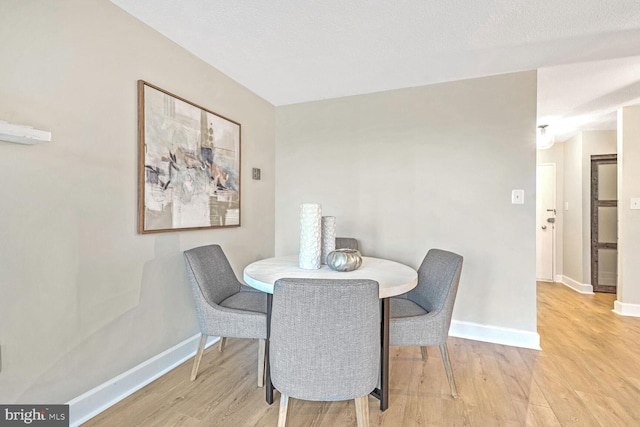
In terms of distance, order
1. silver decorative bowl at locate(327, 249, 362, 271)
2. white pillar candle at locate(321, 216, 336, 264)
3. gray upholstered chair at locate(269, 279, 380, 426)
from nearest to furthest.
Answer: gray upholstered chair at locate(269, 279, 380, 426)
silver decorative bowl at locate(327, 249, 362, 271)
white pillar candle at locate(321, 216, 336, 264)

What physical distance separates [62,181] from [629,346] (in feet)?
13.2

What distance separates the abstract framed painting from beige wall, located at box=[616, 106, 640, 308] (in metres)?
3.97

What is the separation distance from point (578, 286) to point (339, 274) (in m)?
4.07

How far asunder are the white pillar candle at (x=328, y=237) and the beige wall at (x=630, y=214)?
327 centimetres

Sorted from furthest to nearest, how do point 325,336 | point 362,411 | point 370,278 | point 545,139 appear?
point 545,139, point 370,278, point 362,411, point 325,336

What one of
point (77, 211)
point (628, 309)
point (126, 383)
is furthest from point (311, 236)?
point (628, 309)

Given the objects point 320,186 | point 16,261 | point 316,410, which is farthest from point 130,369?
point 320,186

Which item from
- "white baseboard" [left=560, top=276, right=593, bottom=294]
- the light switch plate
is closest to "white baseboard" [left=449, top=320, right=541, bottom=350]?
the light switch plate

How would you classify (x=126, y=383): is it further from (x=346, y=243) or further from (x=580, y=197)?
(x=580, y=197)

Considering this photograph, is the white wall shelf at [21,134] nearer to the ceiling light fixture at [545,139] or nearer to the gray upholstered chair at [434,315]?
the gray upholstered chair at [434,315]

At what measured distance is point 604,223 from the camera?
3.81 metres

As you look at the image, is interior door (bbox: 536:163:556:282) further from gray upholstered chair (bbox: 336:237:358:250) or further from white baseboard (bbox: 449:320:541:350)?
gray upholstered chair (bbox: 336:237:358:250)

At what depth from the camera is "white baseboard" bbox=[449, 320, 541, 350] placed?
234 centimetres

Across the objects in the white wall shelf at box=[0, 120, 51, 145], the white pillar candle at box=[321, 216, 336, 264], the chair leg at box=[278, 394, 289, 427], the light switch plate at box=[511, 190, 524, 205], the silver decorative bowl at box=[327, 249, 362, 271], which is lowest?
the chair leg at box=[278, 394, 289, 427]
